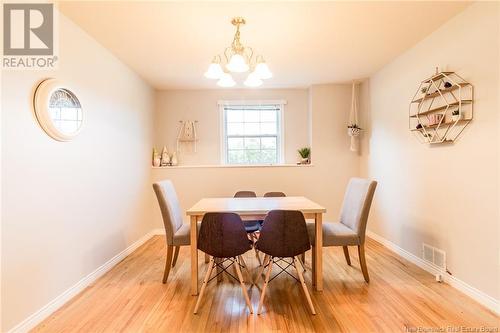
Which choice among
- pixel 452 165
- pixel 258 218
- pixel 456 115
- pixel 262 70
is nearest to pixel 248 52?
pixel 262 70

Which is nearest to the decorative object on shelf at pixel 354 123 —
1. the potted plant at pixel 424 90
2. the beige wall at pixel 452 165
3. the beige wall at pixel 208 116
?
the beige wall at pixel 452 165

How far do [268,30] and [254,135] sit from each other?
2275 millimetres

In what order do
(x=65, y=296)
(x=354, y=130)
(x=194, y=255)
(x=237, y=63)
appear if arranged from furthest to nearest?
(x=354, y=130)
(x=194, y=255)
(x=65, y=296)
(x=237, y=63)

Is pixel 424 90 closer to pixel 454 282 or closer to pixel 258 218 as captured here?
pixel 454 282

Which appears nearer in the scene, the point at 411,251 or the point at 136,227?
the point at 411,251

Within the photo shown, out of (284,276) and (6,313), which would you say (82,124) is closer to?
(6,313)

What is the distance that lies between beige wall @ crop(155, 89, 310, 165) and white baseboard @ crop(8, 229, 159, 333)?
1915 millimetres

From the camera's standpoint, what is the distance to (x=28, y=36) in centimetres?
193

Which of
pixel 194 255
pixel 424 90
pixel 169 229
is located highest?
pixel 424 90

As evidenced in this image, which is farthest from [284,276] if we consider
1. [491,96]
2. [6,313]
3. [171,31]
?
[171,31]

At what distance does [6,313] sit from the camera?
5.45 ft

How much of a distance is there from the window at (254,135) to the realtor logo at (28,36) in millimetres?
2805

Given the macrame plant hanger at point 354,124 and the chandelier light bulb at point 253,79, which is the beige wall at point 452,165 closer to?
the macrame plant hanger at point 354,124

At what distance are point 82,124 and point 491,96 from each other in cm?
344
